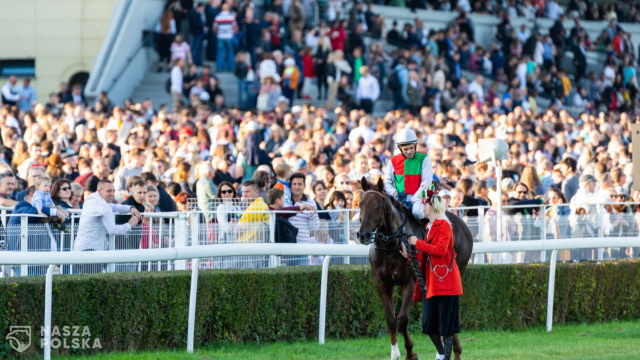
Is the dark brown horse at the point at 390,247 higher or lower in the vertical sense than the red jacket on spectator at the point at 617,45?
lower

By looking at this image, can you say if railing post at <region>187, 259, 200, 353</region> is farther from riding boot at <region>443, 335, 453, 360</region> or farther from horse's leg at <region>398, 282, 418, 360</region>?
riding boot at <region>443, 335, 453, 360</region>

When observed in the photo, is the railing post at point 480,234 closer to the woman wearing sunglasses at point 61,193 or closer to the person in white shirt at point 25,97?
the woman wearing sunglasses at point 61,193

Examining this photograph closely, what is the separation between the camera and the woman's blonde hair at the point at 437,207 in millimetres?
9320

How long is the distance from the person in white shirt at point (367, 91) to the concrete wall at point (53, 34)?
7.84 metres

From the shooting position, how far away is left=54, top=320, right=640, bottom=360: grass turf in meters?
9.96

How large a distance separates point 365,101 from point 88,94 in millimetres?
5914

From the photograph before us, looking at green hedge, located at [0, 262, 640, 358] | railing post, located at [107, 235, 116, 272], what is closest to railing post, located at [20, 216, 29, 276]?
railing post, located at [107, 235, 116, 272]

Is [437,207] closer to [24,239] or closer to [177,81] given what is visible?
[24,239]

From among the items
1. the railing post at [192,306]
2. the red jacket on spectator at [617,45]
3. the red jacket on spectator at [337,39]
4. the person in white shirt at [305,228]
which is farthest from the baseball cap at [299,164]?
the red jacket on spectator at [617,45]

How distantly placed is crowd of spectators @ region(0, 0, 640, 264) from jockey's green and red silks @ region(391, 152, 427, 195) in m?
1.81

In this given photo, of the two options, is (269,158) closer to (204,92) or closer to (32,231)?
(204,92)

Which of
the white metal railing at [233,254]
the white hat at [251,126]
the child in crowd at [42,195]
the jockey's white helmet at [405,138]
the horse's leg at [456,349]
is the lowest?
the horse's leg at [456,349]

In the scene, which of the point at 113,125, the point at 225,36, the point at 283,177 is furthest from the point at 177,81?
the point at 283,177

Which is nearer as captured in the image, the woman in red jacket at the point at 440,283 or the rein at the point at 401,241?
the woman in red jacket at the point at 440,283
